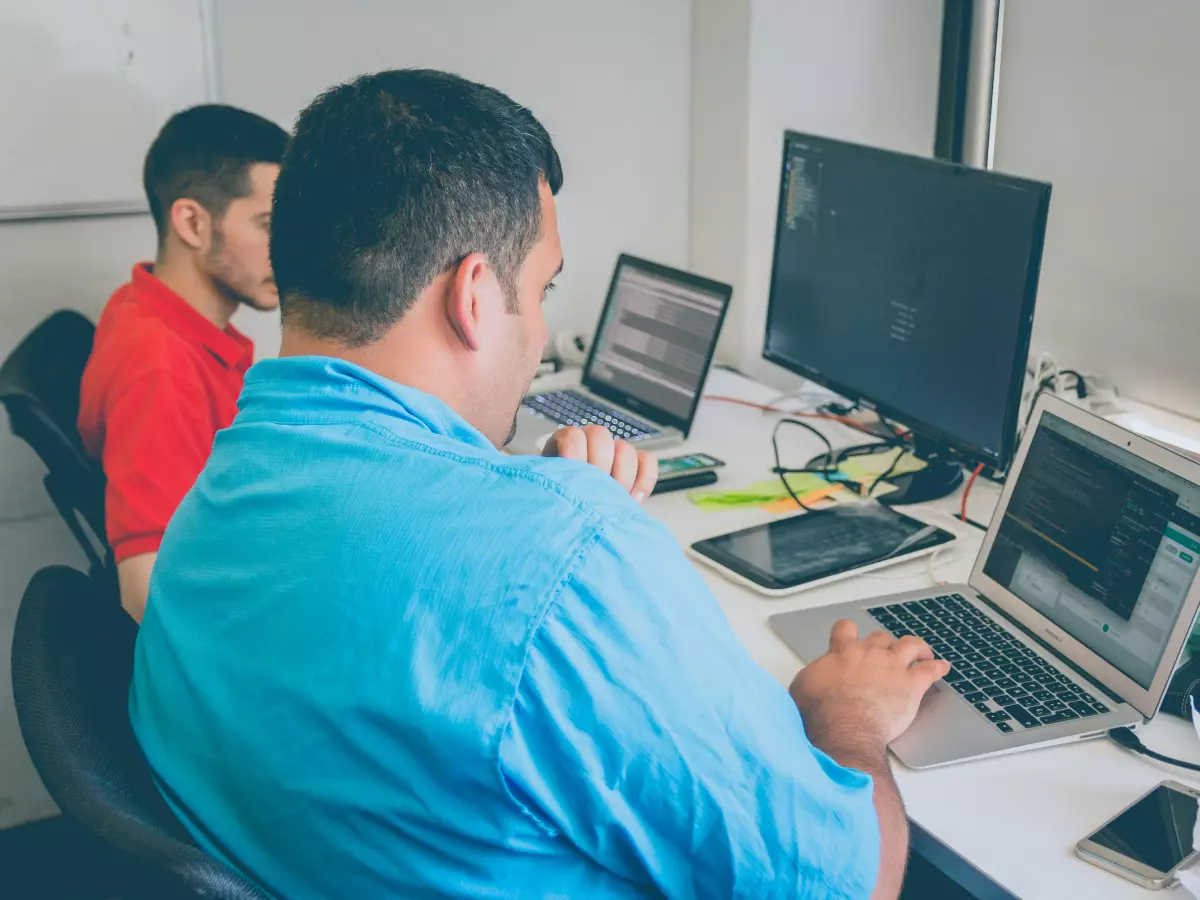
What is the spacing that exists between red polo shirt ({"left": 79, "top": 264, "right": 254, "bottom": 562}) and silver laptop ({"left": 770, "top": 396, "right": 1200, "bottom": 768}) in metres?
0.86

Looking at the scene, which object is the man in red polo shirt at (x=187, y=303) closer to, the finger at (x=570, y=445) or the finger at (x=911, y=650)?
the finger at (x=570, y=445)

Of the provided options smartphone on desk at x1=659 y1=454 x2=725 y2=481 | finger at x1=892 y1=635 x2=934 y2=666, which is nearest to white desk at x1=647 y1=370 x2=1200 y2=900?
finger at x1=892 y1=635 x2=934 y2=666

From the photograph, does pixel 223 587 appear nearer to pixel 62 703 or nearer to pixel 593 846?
pixel 62 703

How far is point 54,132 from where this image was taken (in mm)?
1964

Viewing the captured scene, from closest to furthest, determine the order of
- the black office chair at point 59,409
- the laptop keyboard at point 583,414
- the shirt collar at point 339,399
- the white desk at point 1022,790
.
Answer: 1. the shirt collar at point 339,399
2. the white desk at point 1022,790
3. the black office chair at point 59,409
4. the laptop keyboard at point 583,414

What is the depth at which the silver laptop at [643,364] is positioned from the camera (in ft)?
6.58

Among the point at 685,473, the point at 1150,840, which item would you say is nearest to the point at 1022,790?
the point at 1150,840

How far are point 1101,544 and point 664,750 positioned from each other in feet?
2.23

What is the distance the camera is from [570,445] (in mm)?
1235

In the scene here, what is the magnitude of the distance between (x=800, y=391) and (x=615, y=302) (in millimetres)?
431

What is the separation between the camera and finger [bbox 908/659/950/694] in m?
1.16

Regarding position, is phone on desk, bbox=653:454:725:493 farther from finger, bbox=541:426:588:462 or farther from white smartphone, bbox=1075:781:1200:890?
white smartphone, bbox=1075:781:1200:890

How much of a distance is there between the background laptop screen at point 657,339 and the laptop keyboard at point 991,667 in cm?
75

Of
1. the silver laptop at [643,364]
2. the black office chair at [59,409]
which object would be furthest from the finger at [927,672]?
the black office chair at [59,409]
